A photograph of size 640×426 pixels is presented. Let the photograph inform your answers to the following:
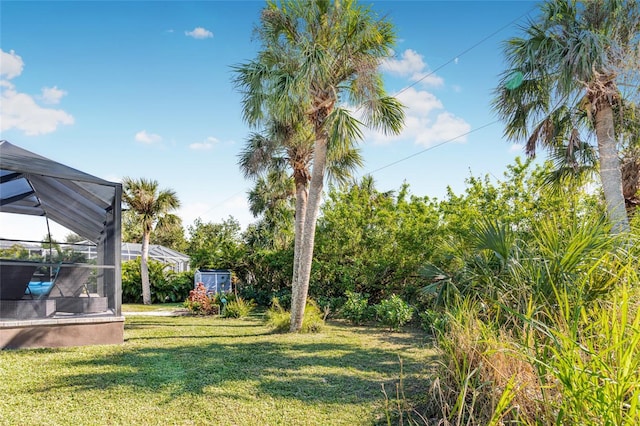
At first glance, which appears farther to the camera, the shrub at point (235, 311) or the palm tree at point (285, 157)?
the shrub at point (235, 311)

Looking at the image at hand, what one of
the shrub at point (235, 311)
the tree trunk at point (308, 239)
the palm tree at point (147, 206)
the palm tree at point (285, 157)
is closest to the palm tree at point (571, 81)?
the tree trunk at point (308, 239)

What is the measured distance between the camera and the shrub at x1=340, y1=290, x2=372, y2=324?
10555 mm

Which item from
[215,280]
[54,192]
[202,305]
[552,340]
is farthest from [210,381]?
[215,280]

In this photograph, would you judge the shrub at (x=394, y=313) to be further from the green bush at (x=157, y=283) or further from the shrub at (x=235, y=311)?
the green bush at (x=157, y=283)

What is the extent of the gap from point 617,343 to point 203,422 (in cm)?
335

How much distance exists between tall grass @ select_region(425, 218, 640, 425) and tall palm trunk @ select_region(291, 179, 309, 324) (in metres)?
4.68

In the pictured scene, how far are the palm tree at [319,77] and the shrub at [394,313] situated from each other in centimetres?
228

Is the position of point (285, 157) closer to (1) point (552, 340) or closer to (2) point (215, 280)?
(2) point (215, 280)

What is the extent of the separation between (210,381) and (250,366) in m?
0.89

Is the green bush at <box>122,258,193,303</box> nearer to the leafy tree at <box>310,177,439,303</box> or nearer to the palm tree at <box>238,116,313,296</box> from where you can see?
the leafy tree at <box>310,177,439,303</box>

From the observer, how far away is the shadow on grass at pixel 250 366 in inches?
178

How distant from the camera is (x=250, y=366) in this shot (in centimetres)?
555

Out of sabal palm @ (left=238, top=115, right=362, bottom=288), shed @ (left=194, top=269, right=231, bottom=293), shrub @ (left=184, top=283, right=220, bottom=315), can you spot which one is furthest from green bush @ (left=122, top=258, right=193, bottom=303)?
sabal palm @ (left=238, top=115, right=362, bottom=288)

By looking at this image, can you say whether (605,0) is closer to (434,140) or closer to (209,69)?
(434,140)
